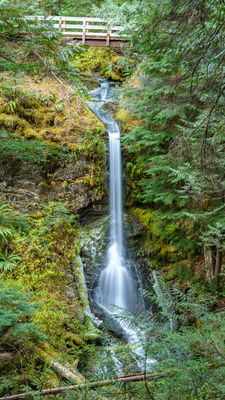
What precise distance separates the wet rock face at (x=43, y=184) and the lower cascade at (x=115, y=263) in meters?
0.78

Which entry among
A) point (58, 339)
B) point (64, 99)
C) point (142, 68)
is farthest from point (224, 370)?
point (64, 99)

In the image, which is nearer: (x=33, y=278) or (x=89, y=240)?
(x=33, y=278)

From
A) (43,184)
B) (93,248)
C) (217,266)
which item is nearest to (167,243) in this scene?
(217,266)

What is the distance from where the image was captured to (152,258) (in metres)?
8.09

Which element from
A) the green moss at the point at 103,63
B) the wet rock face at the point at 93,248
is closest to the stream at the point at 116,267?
the wet rock face at the point at 93,248

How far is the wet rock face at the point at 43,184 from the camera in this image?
25.5ft

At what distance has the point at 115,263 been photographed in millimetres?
7902

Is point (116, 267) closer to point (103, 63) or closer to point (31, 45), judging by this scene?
point (31, 45)

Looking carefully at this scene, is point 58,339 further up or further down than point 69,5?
further down

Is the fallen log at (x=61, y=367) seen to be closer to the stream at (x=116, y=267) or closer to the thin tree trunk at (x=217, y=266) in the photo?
the stream at (x=116, y=267)

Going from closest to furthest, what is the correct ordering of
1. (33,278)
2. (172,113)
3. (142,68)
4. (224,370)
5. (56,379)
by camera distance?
1. (224,370)
2. (56,379)
3. (33,278)
4. (172,113)
5. (142,68)

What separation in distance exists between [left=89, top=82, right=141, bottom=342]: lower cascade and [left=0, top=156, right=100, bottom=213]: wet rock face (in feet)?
2.56

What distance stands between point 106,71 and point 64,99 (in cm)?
420

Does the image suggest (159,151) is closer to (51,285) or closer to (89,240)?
(89,240)
